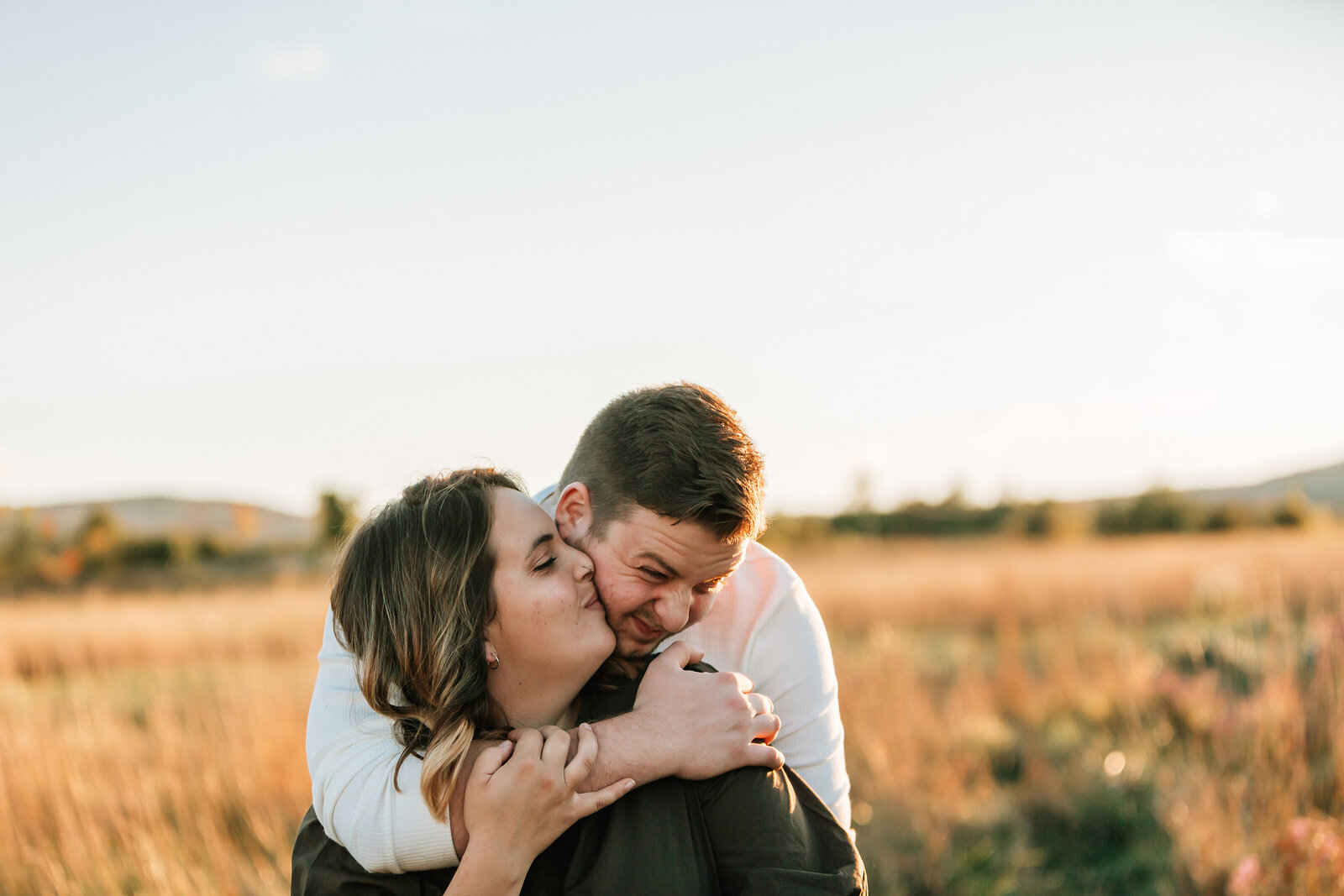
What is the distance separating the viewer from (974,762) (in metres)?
6.32

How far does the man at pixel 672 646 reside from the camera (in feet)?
6.70

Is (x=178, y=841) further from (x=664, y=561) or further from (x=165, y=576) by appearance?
(x=165, y=576)

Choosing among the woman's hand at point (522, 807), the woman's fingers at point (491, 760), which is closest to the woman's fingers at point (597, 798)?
the woman's hand at point (522, 807)

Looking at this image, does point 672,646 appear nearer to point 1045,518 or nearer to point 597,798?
point 597,798

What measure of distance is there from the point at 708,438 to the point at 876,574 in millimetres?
17139

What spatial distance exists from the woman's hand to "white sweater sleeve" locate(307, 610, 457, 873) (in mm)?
102

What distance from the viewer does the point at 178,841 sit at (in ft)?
15.6

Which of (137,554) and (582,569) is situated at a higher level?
(582,569)

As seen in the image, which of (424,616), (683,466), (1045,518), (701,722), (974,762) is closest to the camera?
(701,722)

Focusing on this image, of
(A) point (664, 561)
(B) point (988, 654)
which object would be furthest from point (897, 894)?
(B) point (988, 654)

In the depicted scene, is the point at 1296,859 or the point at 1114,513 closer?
the point at 1296,859

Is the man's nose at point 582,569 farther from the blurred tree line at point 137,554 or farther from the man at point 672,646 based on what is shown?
the blurred tree line at point 137,554

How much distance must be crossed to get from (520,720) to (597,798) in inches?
17.1

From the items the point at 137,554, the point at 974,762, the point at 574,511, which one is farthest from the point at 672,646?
the point at 137,554
